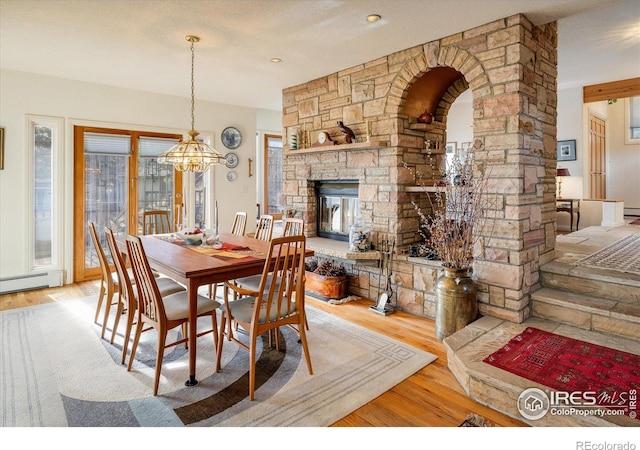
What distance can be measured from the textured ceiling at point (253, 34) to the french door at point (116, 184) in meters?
0.81

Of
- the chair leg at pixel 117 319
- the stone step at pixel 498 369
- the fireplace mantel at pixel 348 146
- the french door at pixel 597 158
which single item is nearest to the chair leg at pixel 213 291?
the chair leg at pixel 117 319

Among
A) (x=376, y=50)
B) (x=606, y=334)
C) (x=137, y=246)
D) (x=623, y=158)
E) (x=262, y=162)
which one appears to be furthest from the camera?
(x=623, y=158)

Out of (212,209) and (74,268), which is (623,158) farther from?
(74,268)

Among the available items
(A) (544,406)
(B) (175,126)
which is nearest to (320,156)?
(B) (175,126)

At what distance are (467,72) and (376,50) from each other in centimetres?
97

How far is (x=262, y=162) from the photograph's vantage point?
720 cm

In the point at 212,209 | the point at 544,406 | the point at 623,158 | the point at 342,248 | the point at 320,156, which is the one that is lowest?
the point at 544,406

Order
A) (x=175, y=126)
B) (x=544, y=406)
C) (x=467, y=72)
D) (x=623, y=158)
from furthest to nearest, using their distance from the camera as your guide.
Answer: (x=623, y=158)
(x=175, y=126)
(x=467, y=72)
(x=544, y=406)

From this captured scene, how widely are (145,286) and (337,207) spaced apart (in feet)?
9.26

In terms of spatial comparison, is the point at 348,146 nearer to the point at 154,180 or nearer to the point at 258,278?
the point at 258,278

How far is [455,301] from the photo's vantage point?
3.07 m

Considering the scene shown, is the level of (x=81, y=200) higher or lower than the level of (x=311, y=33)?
lower

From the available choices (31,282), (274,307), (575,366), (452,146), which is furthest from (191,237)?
(452,146)

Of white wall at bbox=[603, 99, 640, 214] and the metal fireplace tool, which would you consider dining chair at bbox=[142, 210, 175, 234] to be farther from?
white wall at bbox=[603, 99, 640, 214]
